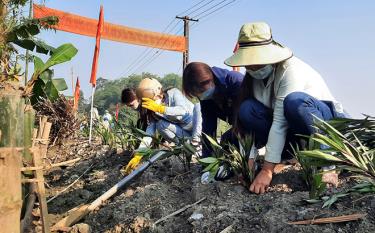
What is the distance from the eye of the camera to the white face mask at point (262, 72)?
2.71 metres

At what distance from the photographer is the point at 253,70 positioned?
2.72 metres

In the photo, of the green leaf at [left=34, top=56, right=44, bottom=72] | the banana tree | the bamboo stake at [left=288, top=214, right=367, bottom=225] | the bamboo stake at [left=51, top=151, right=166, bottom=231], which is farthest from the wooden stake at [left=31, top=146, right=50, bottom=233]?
the banana tree

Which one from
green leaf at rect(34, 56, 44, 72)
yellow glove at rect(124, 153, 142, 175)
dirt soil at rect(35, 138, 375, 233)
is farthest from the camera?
green leaf at rect(34, 56, 44, 72)

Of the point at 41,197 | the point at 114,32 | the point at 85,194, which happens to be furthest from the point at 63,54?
the point at 114,32

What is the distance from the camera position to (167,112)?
173 inches

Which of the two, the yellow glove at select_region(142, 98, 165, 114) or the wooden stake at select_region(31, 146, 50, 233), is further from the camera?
the yellow glove at select_region(142, 98, 165, 114)

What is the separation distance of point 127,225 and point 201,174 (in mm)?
654

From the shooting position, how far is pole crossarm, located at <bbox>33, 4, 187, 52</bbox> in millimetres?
9477

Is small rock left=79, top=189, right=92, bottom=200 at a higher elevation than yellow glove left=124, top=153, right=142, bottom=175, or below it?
below

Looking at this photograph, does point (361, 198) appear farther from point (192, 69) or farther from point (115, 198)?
point (115, 198)

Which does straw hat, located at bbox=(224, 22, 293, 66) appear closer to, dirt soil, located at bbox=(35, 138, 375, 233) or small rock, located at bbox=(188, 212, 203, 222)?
dirt soil, located at bbox=(35, 138, 375, 233)

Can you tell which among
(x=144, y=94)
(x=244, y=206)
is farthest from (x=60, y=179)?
(x=244, y=206)

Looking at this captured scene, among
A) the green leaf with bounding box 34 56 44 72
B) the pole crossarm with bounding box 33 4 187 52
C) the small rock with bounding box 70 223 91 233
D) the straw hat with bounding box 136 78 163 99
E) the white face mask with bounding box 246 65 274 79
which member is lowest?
the small rock with bounding box 70 223 91 233

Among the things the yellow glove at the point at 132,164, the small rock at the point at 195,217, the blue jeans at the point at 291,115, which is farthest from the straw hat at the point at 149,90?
the small rock at the point at 195,217
